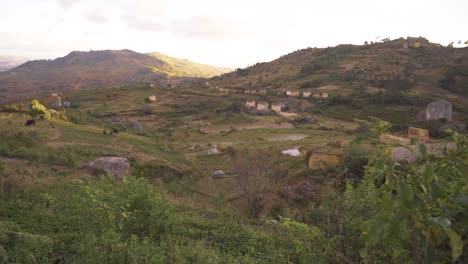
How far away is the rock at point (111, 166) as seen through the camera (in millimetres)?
16094

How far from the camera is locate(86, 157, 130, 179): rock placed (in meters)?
16.1

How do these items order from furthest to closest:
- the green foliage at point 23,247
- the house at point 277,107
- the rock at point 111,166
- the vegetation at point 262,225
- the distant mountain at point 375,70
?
1. the distant mountain at point 375,70
2. the house at point 277,107
3. the rock at point 111,166
4. the green foliage at point 23,247
5. the vegetation at point 262,225

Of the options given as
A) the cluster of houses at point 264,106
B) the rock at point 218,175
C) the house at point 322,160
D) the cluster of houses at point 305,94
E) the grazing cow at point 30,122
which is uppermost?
the grazing cow at point 30,122

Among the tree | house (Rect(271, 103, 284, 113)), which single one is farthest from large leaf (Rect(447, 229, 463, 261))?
house (Rect(271, 103, 284, 113))

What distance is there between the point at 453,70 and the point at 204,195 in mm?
78647

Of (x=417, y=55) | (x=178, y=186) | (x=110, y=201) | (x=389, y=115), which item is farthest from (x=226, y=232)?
(x=417, y=55)

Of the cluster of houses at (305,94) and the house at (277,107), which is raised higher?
the cluster of houses at (305,94)

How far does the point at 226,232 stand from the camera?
320 inches

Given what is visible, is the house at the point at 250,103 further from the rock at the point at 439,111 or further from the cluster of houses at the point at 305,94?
the rock at the point at 439,111

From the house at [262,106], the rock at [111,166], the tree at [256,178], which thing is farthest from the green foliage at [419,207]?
the house at [262,106]

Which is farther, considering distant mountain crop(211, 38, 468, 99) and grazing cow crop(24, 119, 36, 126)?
distant mountain crop(211, 38, 468, 99)

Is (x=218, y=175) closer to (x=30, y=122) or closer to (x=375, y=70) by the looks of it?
(x=30, y=122)

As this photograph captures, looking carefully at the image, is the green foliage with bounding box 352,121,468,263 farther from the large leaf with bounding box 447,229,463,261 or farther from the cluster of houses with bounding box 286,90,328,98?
the cluster of houses with bounding box 286,90,328,98

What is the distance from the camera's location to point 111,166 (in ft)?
54.1
